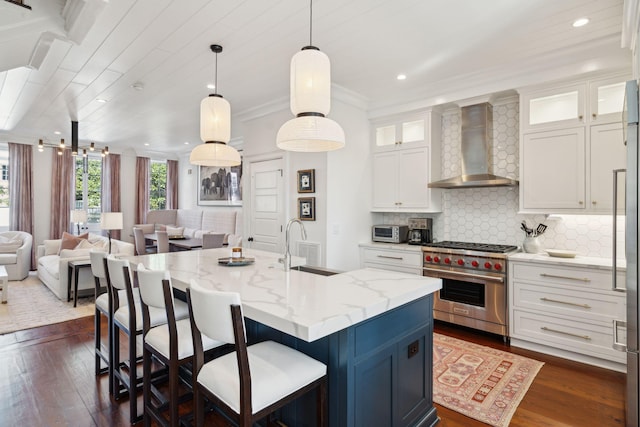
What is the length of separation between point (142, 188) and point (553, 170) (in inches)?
348

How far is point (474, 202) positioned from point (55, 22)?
14.5 ft

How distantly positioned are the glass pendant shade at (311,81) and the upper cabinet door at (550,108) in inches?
99.3

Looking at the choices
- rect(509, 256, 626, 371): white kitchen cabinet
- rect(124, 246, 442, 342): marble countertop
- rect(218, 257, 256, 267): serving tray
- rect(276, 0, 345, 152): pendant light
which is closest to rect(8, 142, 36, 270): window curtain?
rect(124, 246, 442, 342): marble countertop

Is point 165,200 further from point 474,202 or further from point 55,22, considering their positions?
point 474,202

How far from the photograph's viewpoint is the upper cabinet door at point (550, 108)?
325 cm

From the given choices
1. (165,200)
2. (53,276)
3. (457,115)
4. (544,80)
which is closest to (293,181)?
(457,115)

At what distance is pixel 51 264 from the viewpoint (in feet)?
17.5

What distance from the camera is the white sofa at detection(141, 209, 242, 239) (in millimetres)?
7176

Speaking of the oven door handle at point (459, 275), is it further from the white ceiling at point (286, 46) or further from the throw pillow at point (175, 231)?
the throw pillow at point (175, 231)

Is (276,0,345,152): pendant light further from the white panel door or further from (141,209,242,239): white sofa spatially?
(141,209,242,239): white sofa

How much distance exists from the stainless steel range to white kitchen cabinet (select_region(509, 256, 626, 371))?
0.37ft

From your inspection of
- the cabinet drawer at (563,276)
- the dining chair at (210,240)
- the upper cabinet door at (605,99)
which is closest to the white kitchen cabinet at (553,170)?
the upper cabinet door at (605,99)

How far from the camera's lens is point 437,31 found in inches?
108

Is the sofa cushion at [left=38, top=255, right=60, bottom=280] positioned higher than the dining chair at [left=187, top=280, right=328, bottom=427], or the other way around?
the dining chair at [left=187, top=280, right=328, bottom=427]
